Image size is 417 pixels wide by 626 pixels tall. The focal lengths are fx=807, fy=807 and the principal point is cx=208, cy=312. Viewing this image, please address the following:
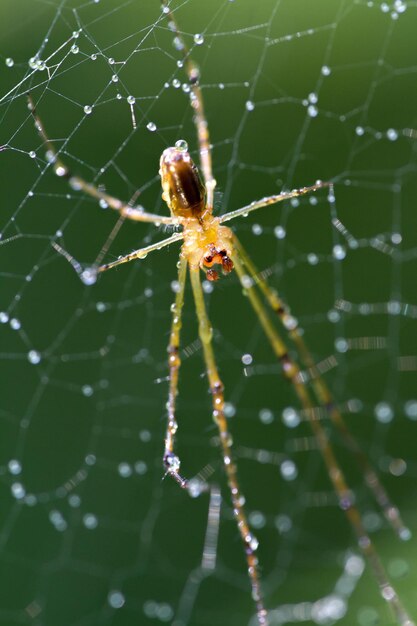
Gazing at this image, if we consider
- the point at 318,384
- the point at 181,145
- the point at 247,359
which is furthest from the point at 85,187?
the point at 247,359

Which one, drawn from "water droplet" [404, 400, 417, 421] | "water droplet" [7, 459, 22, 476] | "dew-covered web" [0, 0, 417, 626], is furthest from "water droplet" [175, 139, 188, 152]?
"water droplet" [404, 400, 417, 421]

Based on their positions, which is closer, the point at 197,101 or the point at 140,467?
the point at 197,101

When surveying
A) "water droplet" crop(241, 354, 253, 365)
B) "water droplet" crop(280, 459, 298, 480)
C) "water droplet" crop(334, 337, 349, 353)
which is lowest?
"water droplet" crop(280, 459, 298, 480)

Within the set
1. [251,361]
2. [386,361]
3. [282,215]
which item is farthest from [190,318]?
[386,361]

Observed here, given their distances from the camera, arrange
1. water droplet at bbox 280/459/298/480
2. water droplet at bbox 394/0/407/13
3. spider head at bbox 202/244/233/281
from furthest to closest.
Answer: water droplet at bbox 280/459/298/480 → water droplet at bbox 394/0/407/13 → spider head at bbox 202/244/233/281

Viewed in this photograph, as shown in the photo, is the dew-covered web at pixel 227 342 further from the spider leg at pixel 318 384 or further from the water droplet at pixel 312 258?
the spider leg at pixel 318 384

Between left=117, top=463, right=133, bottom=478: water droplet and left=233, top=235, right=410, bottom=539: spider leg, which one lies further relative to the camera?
left=117, top=463, right=133, bottom=478: water droplet

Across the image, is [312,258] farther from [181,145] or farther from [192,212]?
[181,145]

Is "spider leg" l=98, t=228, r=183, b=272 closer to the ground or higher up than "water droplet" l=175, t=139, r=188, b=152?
closer to the ground

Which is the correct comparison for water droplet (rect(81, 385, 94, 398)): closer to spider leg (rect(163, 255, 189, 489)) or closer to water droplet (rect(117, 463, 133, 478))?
water droplet (rect(117, 463, 133, 478))
